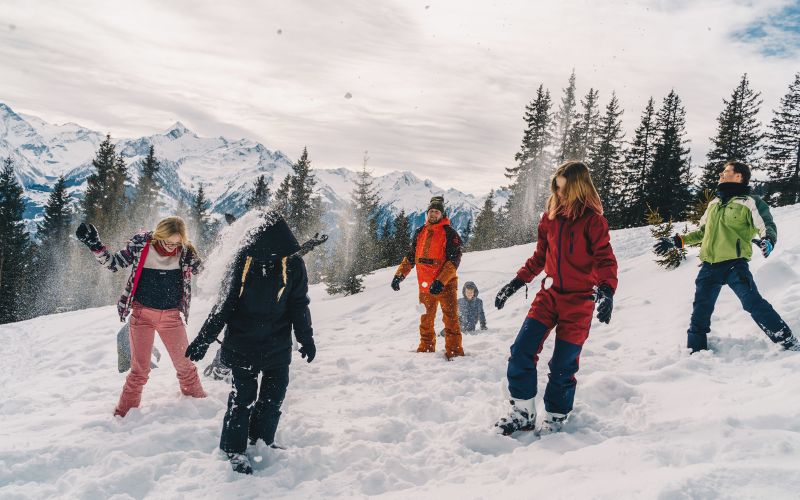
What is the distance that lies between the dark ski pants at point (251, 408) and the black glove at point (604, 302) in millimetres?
2599

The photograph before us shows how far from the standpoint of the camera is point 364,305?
1339cm

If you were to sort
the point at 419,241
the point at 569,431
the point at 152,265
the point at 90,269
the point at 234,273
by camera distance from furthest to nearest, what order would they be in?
the point at 90,269
the point at 419,241
the point at 152,265
the point at 569,431
the point at 234,273

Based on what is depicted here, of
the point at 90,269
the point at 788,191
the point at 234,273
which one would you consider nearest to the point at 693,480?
the point at 234,273

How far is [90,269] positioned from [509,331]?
38.4 m

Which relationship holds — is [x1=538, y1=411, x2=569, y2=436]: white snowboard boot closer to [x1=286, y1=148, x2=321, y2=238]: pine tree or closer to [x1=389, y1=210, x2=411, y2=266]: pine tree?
[x1=286, y1=148, x2=321, y2=238]: pine tree

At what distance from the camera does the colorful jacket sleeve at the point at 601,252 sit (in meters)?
3.73

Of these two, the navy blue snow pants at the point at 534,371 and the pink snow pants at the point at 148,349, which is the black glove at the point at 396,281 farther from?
the navy blue snow pants at the point at 534,371

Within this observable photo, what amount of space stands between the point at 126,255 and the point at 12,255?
126 feet

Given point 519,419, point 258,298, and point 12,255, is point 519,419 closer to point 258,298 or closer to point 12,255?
point 258,298

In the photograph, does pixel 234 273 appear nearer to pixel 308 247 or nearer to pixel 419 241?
pixel 308 247

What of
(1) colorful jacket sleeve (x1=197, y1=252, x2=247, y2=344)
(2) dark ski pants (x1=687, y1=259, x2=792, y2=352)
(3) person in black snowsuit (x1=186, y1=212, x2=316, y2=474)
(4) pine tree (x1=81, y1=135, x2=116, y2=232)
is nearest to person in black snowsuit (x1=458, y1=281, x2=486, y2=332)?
(2) dark ski pants (x1=687, y1=259, x2=792, y2=352)

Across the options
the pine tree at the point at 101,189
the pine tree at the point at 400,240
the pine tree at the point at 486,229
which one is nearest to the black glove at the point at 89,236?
the pine tree at the point at 101,189

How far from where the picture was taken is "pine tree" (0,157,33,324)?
31.9m

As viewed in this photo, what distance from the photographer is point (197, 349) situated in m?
3.54
